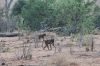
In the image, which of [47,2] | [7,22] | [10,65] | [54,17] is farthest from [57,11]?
[10,65]

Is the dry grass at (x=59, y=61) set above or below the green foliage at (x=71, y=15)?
below

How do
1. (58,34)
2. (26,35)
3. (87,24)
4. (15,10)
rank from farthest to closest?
(15,10), (58,34), (26,35), (87,24)

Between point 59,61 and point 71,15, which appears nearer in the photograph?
point 59,61

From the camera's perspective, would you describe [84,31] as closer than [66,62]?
No

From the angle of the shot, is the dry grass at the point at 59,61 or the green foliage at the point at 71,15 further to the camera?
the green foliage at the point at 71,15

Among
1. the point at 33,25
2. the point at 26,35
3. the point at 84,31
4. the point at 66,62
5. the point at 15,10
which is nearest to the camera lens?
the point at 66,62

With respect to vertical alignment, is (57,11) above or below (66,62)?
above

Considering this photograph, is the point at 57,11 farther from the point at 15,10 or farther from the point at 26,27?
the point at 15,10

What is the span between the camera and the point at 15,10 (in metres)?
41.9

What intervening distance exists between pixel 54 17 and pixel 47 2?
246 centimetres

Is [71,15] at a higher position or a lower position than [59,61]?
higher

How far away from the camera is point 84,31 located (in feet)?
73.1

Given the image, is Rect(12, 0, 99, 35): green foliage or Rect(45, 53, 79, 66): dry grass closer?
Rect(45, 53, 79, 66): dry grass

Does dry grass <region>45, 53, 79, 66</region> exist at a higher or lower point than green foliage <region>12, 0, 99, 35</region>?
lower
